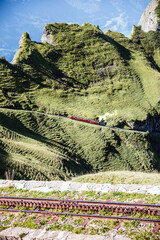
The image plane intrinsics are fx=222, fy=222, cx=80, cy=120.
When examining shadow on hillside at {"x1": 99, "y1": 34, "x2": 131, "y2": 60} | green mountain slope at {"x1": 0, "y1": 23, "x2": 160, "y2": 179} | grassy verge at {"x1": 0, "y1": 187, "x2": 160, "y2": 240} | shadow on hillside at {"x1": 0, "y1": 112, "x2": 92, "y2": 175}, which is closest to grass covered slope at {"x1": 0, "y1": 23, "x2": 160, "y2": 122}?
green mountain slope at {"x1": 0, "y1": 23, "x2": 160, "y2": 179}

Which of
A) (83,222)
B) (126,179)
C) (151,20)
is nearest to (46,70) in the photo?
(126,179)

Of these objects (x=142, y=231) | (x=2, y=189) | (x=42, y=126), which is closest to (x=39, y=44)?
(x=42, y=126)

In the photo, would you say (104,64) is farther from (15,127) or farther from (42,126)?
(15,127)

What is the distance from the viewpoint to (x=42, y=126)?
208 ft

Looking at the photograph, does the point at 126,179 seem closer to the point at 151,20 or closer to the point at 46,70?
the point at 46,70

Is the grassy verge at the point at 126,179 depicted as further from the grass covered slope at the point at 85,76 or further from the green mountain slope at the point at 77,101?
the grass covered slope at the point at 85,76

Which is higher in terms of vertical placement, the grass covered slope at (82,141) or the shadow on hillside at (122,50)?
the shadow on hillside at (122,50)

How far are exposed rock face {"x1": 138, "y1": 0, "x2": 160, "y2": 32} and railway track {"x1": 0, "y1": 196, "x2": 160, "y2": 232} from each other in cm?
15849

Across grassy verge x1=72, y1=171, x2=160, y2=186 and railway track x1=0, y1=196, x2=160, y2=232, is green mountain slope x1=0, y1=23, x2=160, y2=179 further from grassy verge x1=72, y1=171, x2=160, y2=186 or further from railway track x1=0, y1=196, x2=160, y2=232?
railway track x1=0, y1=196, x2=160, y2=232

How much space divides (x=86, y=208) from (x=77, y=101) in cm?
7415

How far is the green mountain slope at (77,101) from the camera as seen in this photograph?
44728 millimetres

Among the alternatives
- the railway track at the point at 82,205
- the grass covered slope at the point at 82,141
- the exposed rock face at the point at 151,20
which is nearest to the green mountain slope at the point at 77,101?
the grass covered slope at the point at 82,141

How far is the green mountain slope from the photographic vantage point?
A: 44.7 metres

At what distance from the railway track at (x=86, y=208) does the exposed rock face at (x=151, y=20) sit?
158 m
